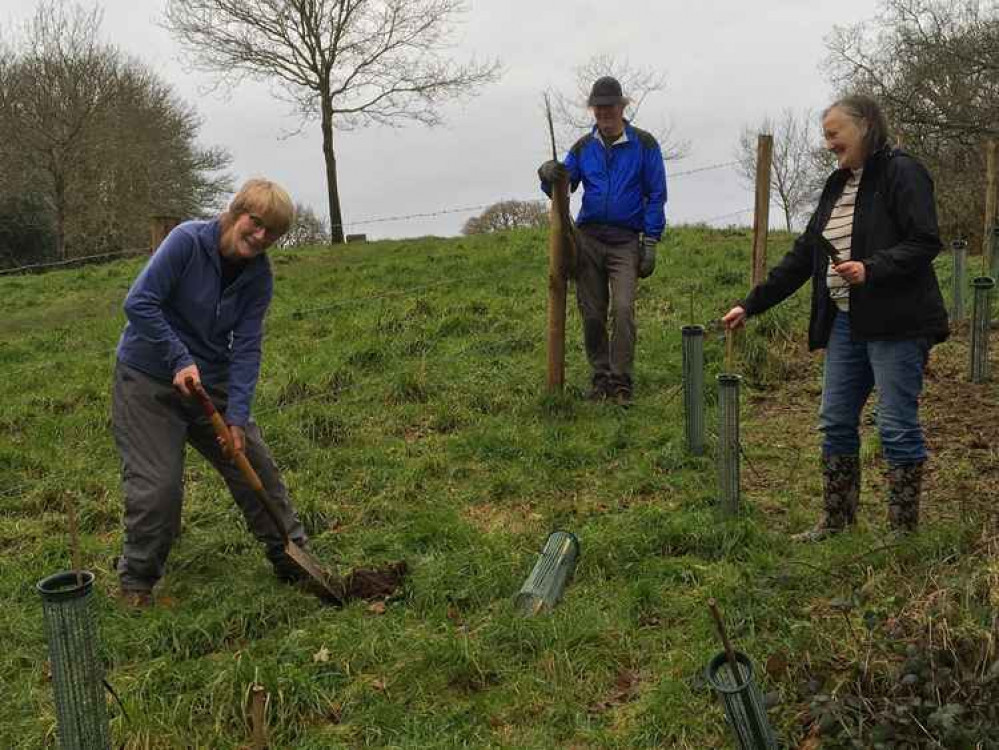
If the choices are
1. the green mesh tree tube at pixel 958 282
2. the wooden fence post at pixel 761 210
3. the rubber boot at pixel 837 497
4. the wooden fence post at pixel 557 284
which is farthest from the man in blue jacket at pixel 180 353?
the green mesh tree tube at pixel 958 282

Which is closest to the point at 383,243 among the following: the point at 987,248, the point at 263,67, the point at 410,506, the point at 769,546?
the point at 263,67

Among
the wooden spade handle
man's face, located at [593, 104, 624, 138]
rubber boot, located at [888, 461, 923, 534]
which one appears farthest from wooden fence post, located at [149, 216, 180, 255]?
rubber boot, located at [888, 461, 923, 534]

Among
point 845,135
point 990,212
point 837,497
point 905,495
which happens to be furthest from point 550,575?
point 990,212

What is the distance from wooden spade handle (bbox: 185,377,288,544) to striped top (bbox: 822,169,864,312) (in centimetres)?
248

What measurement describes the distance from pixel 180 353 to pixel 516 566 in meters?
1.71

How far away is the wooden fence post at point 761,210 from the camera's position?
7391mm

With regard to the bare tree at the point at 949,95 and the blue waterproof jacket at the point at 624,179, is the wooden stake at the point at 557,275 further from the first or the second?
the bare tree at the point at 949,95

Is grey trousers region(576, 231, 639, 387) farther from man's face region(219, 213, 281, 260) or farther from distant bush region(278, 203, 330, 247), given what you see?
distant bush region(278, 203, 330, 247)

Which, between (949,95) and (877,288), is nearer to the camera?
(877,288)

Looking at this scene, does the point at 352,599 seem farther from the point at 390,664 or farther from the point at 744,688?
the point at 744,688

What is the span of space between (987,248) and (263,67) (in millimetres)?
17733

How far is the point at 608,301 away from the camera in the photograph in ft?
21.4

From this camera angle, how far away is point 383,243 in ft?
61.7

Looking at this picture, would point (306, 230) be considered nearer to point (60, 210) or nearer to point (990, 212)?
point (60, 210)
